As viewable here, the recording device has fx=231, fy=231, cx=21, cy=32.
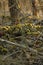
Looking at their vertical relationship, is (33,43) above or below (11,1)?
below

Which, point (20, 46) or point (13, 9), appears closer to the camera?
point (20, 46)

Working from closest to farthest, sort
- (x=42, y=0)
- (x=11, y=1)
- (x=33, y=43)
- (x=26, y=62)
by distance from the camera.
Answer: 1. (x=26, y=62)
2. (x=33, y=43)
3. (x=11, y=1)
4. (x=42, y=0)

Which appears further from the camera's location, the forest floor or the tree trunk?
the tree trunk

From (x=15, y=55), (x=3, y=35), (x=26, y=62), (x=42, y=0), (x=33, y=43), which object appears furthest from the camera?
(x=42, y=0)

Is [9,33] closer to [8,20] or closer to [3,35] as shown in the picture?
[3,35]

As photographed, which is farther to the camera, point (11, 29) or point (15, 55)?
point (11, 29)

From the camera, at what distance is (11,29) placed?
220 inches

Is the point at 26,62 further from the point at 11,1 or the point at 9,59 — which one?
the point at 11,1

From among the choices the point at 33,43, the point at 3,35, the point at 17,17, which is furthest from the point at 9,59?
the point at 17,17

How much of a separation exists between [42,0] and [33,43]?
5.61 m

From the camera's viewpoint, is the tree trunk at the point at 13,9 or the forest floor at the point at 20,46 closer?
the forest floor at the point at 20,46

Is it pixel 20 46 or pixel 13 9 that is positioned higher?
pixel 20 46

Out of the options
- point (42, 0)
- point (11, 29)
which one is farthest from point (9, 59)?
point (42, 0)

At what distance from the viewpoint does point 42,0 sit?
9.92 meters
